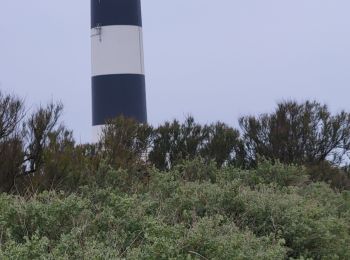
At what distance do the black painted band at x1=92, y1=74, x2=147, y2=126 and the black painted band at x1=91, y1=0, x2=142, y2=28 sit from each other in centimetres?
185

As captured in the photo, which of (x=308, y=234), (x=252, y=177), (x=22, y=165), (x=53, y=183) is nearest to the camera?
(x=308, y=234)

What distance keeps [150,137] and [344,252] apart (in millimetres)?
11332

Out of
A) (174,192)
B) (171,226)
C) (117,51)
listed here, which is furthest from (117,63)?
(171,226)

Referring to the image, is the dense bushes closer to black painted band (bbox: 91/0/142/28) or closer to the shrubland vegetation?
the shrubland vegetation

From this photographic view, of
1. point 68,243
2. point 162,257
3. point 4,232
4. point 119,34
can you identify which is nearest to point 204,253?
point 162,257

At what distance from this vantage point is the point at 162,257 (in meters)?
5.20

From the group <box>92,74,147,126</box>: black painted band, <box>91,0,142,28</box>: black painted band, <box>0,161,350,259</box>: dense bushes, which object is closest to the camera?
<box>0,161,350,259</box>: dense bushes

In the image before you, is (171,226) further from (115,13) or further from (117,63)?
(115,13)

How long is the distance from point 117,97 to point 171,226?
1597cm

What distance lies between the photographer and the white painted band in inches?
883

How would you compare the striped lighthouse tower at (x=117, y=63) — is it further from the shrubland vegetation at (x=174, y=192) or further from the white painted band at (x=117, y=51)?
the shrubland vegetation at (x=174, y=192)

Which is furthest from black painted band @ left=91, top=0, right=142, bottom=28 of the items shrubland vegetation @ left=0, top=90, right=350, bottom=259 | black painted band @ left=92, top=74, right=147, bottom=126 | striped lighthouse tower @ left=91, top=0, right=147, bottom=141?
shrubland vegetation @ left=0, top=90, right=350, bottom=259

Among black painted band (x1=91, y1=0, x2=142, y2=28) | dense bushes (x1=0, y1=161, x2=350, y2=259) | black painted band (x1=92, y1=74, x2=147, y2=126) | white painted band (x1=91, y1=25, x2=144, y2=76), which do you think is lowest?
dense bushes (x1=0, y1=161, x2=350, y2=259)

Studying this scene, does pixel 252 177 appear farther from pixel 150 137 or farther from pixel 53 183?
pixel 150 137
